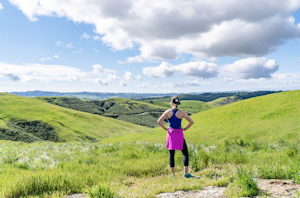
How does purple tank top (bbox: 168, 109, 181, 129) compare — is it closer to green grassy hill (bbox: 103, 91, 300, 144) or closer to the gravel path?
the gravel path

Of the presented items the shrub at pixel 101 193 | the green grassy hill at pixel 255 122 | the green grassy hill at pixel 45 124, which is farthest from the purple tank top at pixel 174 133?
the green grassy hill at pixel 45 124

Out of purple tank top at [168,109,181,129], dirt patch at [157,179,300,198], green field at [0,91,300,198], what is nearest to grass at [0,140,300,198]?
green field at [0,91,300,198]

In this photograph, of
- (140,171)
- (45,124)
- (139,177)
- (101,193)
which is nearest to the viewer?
(101,193)

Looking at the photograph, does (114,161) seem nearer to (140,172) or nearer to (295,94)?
(140,172)

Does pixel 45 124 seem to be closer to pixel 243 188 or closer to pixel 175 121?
pixel 175 121

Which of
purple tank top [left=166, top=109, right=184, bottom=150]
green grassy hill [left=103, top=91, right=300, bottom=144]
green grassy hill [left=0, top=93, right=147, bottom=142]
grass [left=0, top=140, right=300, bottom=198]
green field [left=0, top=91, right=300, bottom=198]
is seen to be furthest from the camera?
green grassy hill [left=0, top=93, right=147, bottom=142]

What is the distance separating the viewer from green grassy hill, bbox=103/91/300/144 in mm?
17847

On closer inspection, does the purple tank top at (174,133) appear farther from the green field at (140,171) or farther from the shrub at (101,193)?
the shrub at (101,193)

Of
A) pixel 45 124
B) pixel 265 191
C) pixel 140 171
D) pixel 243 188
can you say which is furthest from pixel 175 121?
pixel 45 124

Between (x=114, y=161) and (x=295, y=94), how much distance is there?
2621 cm

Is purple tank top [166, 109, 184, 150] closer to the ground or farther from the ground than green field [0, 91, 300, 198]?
farther from the ground

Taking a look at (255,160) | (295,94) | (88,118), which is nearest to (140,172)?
(255,160)

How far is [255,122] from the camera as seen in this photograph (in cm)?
2127

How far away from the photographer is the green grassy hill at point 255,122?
17847 millimetres
